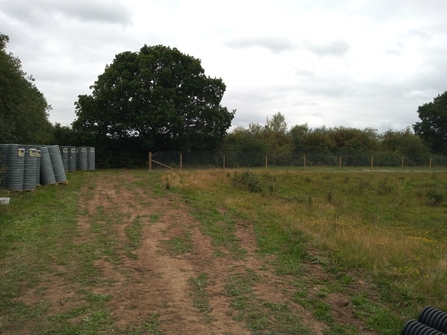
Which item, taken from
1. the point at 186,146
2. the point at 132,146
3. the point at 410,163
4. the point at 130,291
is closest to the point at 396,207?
the point at 186,146

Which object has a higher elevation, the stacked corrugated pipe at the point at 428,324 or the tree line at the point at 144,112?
the tree line at the point at 144,112

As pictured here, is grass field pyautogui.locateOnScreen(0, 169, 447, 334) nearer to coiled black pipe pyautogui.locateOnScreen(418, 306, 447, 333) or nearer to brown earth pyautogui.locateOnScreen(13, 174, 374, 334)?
brown earth pyautogui.locateOnScreen(13, 174, 374, 334)

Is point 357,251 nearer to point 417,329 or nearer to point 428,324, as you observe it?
point 428,324

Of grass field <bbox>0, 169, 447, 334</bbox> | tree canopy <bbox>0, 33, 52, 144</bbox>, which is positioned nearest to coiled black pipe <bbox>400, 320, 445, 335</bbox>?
grass field <bbox>0, 169, 447, 334</bbox>

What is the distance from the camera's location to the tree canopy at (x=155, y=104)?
32.6m

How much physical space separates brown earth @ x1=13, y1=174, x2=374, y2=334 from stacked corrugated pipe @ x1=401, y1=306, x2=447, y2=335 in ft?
1.68

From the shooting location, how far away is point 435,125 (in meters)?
61.5

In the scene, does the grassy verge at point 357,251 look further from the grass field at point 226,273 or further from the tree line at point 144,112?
the tree line at point 144,112

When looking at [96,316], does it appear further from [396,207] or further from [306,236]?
[396,207]

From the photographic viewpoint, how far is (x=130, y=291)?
18.5 feet

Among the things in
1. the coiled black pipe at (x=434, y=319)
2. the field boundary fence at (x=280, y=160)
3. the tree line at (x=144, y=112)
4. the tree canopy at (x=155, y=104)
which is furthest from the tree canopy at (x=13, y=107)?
the coiled black pipe at (x=434, y=319)

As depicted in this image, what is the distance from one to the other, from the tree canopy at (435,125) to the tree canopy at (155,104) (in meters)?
39.9

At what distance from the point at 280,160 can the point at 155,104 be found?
43.1 feet

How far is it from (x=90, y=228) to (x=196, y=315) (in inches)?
226
